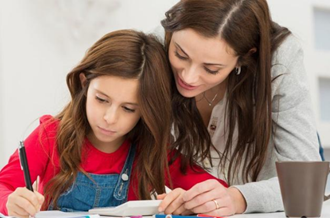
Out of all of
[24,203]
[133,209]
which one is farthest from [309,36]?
[24,203]

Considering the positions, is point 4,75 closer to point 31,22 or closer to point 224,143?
→ point 31,22

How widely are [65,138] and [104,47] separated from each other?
0.89 feet

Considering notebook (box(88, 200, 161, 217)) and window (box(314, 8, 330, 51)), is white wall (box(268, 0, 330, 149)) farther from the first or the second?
notebook (box(88, 200, 161, 217))

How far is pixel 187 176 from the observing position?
5.04 feet

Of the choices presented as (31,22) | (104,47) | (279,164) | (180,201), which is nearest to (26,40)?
(31,22)

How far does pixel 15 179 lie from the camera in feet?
4.45

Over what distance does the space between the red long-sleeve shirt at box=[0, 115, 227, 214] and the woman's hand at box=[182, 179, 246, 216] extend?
0.37m

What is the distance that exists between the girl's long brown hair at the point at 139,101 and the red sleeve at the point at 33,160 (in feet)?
0.12

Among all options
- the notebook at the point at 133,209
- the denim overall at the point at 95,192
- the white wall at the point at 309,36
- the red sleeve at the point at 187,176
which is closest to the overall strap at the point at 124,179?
the denim overall at the point at 95,192

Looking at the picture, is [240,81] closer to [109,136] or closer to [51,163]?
[109,136]

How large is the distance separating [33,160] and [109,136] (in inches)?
8.5

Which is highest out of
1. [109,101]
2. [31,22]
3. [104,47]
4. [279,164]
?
[31,22]

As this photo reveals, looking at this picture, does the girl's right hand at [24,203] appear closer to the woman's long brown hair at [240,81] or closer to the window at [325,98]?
the woman's long brown hair at [240,81]

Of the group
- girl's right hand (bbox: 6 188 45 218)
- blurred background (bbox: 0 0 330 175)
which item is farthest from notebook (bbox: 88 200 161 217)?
blurred background (bbox: 0 0 330 175)
